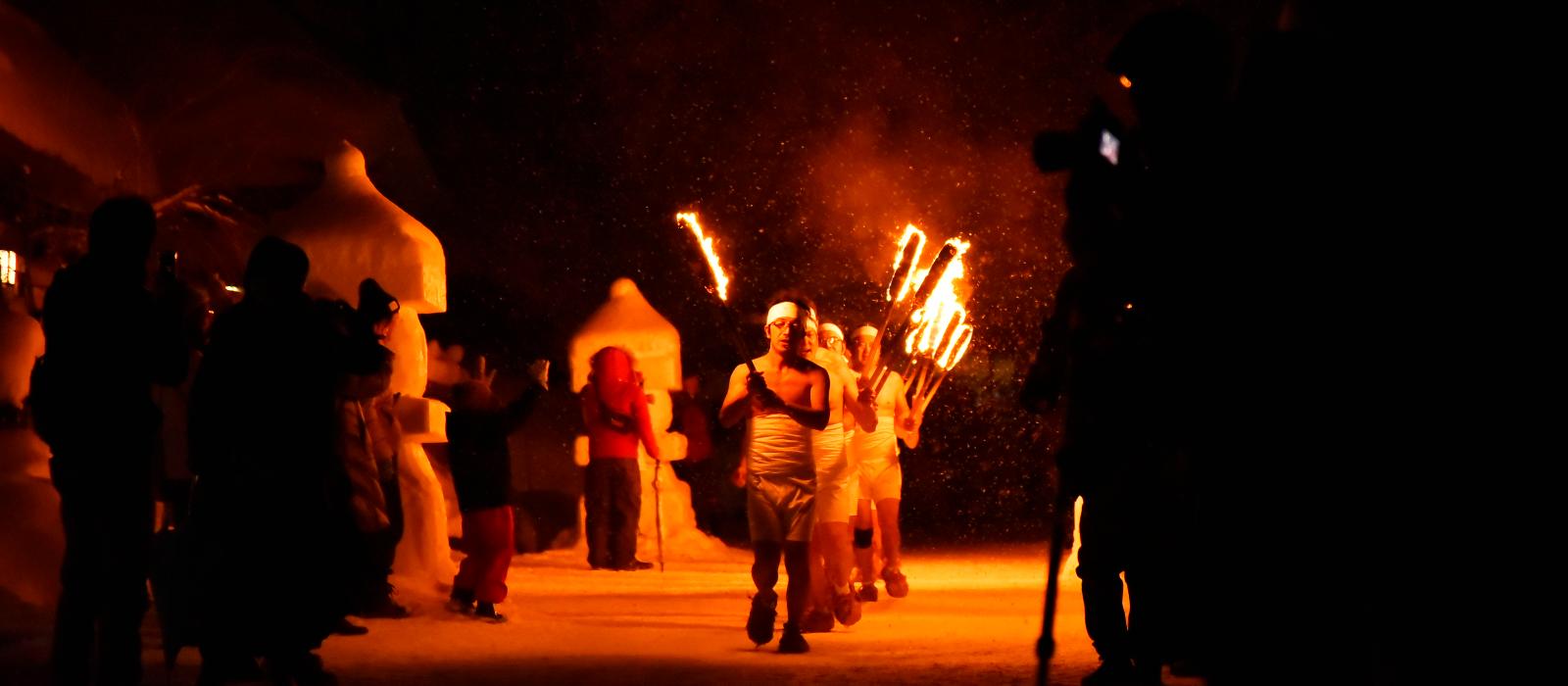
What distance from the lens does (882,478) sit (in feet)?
40.2

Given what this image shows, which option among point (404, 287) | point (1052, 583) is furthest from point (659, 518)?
point (1052, 583)

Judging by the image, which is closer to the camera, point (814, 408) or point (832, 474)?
point (814, 408)

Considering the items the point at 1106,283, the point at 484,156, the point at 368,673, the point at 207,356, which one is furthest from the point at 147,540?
the point at 484,156

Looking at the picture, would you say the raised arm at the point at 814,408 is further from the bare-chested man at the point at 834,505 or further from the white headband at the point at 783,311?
the white headband at the point at 783,311

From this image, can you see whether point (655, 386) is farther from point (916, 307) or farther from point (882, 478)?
point (916, 307)

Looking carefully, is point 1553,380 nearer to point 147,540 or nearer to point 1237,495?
point 1237,495

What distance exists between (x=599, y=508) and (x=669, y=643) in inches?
261

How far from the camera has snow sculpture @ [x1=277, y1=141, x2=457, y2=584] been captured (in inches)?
432

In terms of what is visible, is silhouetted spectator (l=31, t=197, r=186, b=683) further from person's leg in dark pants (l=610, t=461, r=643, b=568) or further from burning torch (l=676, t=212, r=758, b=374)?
person's leg in dark pants (l=610, t=461, r=643, b=568)

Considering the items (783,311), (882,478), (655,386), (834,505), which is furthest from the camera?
(655,386)

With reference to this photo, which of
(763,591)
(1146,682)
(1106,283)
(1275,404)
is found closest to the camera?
(1275,404)

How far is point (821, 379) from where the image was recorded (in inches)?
353

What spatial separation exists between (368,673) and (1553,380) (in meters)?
5.61

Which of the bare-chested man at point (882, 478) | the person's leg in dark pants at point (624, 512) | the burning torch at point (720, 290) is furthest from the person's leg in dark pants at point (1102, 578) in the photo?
the person's leg in dark pants at point (624, 512)
